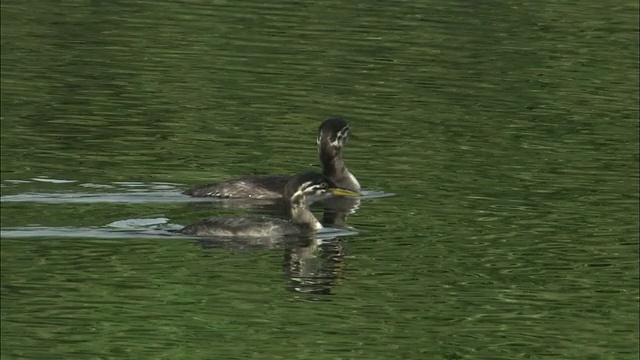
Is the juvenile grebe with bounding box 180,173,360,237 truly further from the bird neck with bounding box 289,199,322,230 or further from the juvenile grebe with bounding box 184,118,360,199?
the juvenile grebe with bounding box 184,118,360,199

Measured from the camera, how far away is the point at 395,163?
27344mm

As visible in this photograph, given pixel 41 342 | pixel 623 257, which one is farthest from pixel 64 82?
pixel 41 342

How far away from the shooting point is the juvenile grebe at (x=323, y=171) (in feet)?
81.0

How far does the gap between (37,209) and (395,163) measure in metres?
6.41

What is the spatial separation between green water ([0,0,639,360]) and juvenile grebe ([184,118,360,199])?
1.53 feet

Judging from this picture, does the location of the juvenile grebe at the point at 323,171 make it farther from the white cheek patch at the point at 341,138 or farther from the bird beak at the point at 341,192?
the bird beak at the point at 341,192

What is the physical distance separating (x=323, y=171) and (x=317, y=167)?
3.55 feet

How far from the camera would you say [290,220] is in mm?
23266

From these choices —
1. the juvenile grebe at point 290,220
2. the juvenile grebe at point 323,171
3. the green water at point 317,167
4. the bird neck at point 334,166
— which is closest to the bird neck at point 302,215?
the juvenile grebe at point 290,220

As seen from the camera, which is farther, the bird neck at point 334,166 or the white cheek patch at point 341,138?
the white cheek patch at point 341,138

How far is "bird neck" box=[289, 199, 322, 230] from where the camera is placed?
75.9 ft

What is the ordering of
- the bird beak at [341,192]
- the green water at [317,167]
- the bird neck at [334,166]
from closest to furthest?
the green water at [317,167] < the bird beak at [341,192] < the bird neck at [334,166]

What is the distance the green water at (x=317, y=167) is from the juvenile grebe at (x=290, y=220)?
0.45 m

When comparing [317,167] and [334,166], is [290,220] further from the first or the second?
[317,167]
